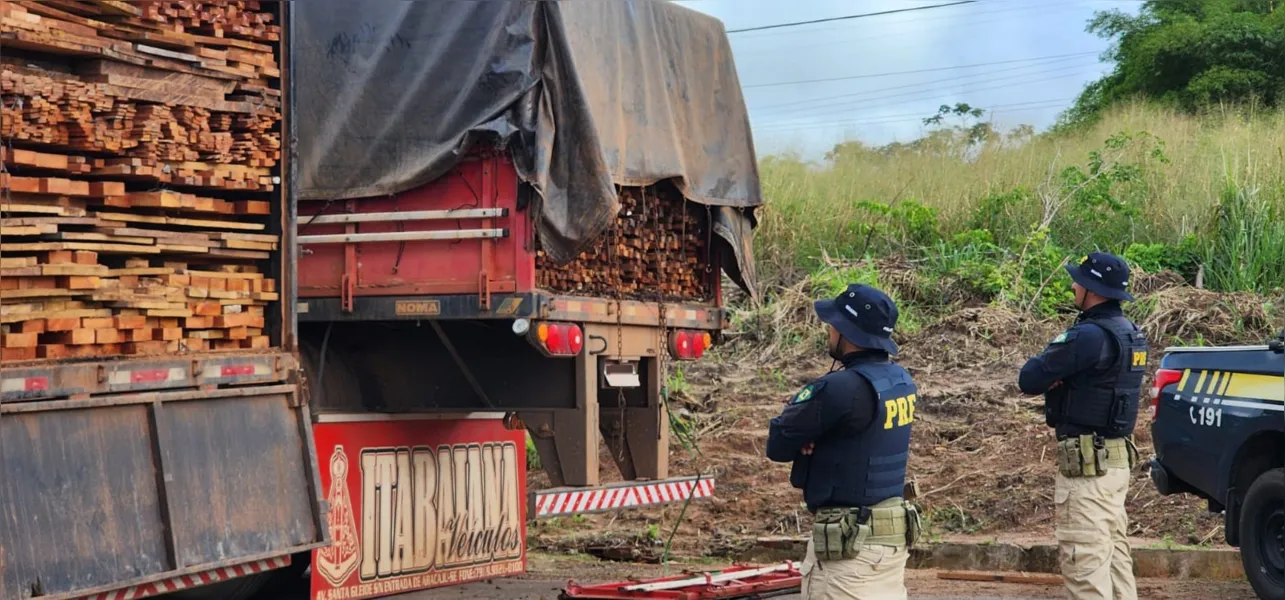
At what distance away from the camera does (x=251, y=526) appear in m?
6.81

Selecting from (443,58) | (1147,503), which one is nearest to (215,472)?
(443,58)

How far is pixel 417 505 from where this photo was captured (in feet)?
30.2

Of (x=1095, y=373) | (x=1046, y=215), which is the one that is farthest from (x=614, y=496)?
(x=1046, y=215)

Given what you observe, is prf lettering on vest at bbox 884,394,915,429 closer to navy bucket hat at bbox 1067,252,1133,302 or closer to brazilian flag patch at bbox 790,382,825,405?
brazilian flag patch at bbox 790,382,825,405

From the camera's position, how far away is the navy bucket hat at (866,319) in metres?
5.80

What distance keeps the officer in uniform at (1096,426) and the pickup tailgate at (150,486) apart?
3.92 m

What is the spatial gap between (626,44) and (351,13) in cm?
170

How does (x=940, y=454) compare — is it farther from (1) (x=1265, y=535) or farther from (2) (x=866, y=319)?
(2) (x=866, y=319)

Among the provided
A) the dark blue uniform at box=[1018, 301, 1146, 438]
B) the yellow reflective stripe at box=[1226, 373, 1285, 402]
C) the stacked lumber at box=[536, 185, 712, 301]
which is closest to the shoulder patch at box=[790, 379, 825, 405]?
the dark blue uniform at box=[1018, 301, 1146, 438]

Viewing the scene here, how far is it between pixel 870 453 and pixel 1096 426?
7.95 feet

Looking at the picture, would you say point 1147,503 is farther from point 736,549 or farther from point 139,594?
point 139,594

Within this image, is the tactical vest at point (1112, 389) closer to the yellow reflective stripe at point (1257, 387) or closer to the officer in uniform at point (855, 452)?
the yellow reflective stripe at point (1257, 387)

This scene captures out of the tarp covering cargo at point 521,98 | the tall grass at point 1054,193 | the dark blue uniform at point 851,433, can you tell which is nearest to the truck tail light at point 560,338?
the tarp covering cargo at point 521,98

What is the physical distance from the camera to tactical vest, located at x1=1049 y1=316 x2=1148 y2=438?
24.9 ft
